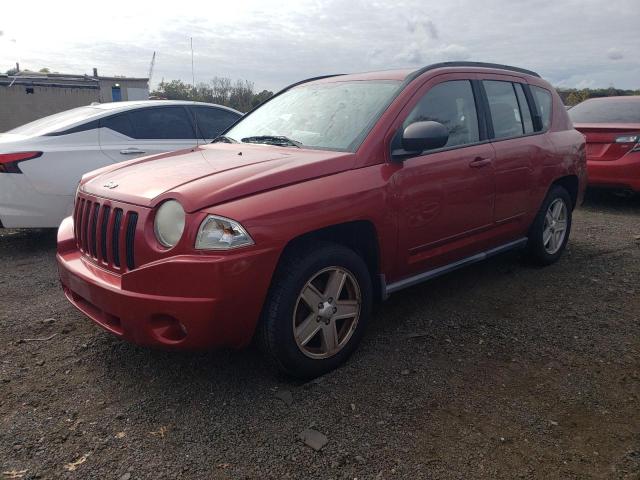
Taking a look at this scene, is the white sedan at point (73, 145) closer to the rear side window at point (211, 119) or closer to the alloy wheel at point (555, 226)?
the rear side window at point (211, 119)

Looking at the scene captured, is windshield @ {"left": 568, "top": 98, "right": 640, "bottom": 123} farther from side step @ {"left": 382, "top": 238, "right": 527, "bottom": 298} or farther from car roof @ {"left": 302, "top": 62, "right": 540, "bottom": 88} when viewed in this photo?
side step @ {"left": 382, "top": 238, "right": 527, "bottom": 298}

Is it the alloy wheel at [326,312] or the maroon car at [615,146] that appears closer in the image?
the alloy wheel at [326,312]

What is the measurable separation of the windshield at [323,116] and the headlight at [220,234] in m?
1.01

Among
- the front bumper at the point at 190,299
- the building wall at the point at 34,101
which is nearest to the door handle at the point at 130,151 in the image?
the front bumper at the point at 190,299

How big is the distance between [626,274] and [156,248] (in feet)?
13.7

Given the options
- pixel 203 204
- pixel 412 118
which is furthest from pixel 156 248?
pixel 412 118

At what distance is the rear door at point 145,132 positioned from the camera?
5.63m

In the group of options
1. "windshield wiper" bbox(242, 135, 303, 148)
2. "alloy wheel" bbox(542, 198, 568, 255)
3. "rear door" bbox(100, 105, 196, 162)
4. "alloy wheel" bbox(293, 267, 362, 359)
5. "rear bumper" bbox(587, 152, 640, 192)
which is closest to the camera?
"alloy wheel" bbox(293, 267, 362, 359)

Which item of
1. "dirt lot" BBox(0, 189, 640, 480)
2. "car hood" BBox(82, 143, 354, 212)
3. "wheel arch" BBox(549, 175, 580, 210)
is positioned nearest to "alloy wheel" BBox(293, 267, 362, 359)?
"dirt lot" BBox(0, 189, 640, 480)

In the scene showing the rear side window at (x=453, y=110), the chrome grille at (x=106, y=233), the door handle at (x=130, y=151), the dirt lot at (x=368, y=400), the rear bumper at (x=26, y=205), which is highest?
the rear side window at (x=453, y=110)

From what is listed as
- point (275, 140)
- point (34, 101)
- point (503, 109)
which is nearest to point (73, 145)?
point (275, 140)

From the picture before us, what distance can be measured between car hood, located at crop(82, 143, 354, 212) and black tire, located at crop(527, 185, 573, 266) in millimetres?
2407

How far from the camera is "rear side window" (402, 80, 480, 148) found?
3588 millimetres

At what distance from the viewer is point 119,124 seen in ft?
18.8
